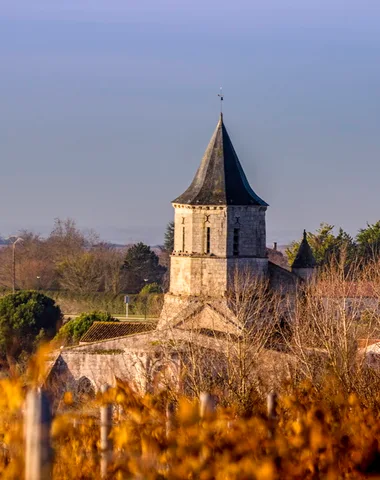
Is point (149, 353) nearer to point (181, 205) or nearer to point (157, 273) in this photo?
point (181, 205)

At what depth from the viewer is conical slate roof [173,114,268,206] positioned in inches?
1694

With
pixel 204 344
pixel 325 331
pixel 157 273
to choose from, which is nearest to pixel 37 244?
pixel 157 273

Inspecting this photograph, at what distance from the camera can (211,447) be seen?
472 inches

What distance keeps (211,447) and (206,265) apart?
3055 centimetres

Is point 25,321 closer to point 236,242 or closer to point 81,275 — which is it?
point 236,242

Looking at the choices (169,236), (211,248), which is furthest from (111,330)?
(169,236)

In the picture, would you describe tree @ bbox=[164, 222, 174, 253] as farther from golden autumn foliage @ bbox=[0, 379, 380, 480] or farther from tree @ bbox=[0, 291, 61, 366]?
golden autumn foliage @ bbox=[0, 379, 380, 480]

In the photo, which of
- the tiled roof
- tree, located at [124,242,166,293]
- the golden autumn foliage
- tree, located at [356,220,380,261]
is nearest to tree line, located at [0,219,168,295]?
tree, located at [124,242,166,293]

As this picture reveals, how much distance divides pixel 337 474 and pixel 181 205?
1241 inches

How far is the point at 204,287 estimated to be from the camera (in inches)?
1665

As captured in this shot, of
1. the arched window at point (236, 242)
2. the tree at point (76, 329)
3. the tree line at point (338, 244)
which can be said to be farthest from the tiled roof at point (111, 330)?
the tree line at point (338, 244)

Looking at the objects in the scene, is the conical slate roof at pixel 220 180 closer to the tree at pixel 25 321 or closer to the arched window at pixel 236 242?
the arched window at pixel 236 242

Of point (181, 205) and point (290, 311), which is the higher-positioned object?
point (181, 205)

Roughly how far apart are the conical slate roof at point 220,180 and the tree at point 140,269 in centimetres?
3395
